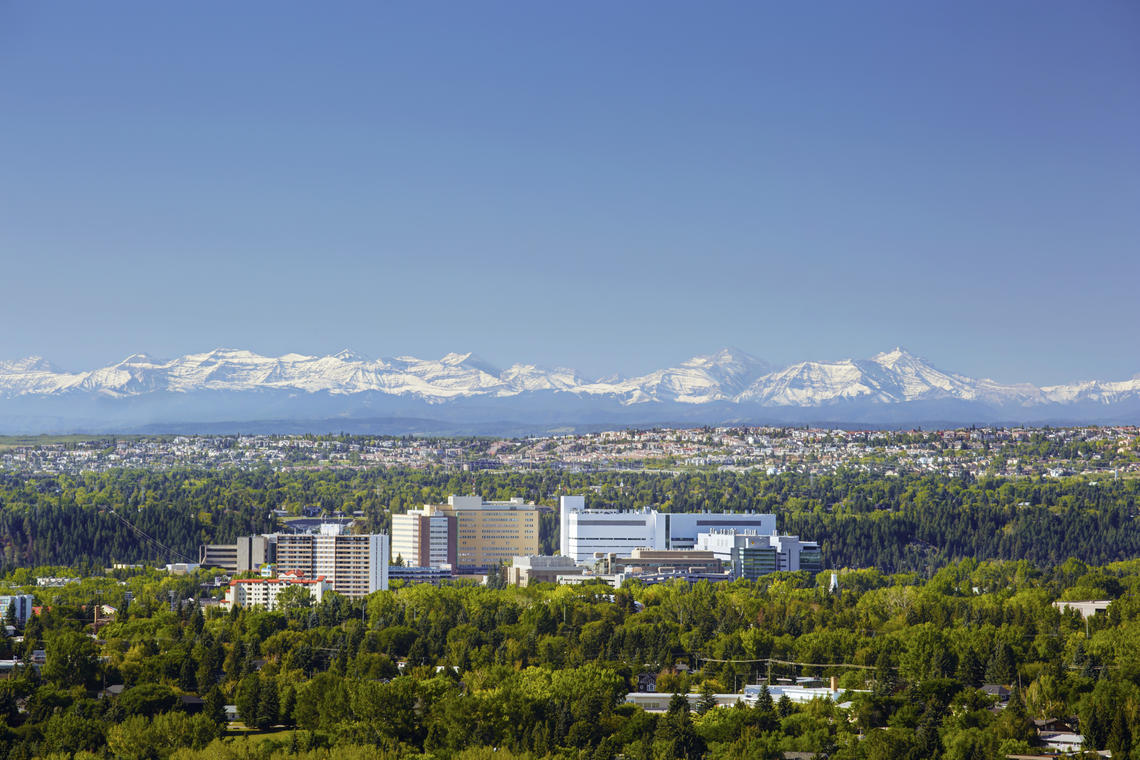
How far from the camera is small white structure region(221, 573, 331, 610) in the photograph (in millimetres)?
90500

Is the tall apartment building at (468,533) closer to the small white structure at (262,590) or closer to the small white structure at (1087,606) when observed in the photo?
the small white structure at (262,590)

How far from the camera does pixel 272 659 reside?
6806cm

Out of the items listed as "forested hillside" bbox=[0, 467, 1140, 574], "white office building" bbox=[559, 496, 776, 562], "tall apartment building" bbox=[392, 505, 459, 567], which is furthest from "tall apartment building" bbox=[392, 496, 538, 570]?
"forested hillside" bbox=[0, 467, 1140, 574]

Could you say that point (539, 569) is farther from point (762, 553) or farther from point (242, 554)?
point (242, 554)

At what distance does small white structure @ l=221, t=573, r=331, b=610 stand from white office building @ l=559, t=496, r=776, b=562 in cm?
2811

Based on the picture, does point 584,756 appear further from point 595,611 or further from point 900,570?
point 900,570

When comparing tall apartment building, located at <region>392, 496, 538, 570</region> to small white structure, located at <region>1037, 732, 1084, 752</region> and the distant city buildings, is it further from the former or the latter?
small white structure, located at <region>1037, 732, 1084, 752</region>

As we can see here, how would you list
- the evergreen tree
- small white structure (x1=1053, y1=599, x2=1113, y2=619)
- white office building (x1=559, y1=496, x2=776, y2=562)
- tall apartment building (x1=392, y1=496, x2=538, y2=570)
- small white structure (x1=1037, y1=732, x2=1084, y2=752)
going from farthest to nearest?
white office building (x1=559, y1=496, x2=776, y2=562) < tall apartment building (x1=392, y1=496, x2=538, y2=570) < small white structure (x1=1053, y1=599, x2=1113, y2=619) < the evergreen tree < small white structure (x1=1037, y1=732, x2=1084, y2=752)

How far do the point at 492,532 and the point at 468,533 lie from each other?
1.66 metres

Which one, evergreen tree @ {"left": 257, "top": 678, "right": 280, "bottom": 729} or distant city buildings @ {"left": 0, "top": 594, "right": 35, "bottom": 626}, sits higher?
distant city buildings @ {"left": 0, "top": 594, "right": 35, "bottom": 626}

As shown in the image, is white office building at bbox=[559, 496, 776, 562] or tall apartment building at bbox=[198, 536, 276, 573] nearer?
tall apartment building at bbox=[198, 536, 276, 573]

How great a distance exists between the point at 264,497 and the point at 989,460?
246 ft

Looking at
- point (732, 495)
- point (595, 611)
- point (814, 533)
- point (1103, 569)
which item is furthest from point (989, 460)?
point (595, 611)

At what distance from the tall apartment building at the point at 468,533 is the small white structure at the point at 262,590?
21679 mm
